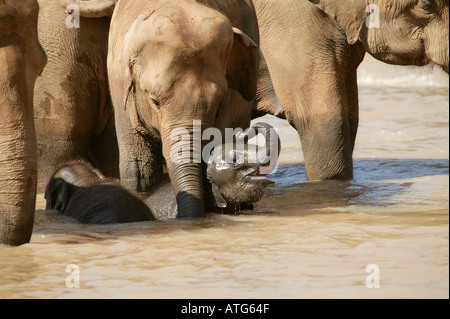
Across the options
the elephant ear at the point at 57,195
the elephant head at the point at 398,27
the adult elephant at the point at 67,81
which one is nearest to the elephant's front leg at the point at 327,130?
the elephant head at the point at 398,27

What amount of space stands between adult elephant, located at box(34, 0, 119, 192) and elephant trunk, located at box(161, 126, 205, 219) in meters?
1.73

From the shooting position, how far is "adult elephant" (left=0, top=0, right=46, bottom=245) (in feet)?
13.3

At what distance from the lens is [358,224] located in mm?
4773

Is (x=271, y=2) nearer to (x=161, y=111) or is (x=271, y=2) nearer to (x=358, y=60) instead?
(x=358, y=60)

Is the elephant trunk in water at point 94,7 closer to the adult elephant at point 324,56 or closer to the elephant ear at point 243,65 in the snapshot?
the elephant ear at point 243,65

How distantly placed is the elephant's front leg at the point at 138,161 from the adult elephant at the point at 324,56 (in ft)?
5.69

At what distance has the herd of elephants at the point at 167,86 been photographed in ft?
13.7

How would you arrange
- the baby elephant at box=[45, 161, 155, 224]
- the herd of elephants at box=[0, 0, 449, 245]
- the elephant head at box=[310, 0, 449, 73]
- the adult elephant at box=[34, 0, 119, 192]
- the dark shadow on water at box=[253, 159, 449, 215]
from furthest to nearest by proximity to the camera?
the adult elephant at box=[34, 0, 119, 192], the elephant head at box=[310, 0, 449, 73], the dark shadow on water at box=[253, 159, 449, 215], the baby elephant at box=[45, 161, 155, 224], the herd of elephants at box=[0, 0, 449, 245]

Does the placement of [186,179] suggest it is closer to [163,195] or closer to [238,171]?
[238,171]

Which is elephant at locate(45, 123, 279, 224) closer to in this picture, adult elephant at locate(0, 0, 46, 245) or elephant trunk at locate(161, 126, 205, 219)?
elephant trunk at locate(161, 126, 205, 219)

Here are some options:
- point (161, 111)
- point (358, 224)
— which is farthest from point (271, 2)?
point (358, 224)
